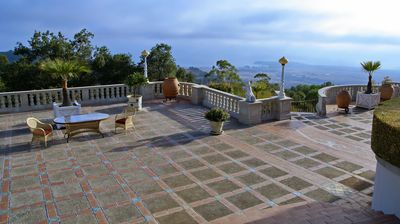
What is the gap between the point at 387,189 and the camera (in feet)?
16.9

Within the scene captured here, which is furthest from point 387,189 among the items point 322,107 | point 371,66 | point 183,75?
point 183,75

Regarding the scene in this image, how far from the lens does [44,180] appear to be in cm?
705

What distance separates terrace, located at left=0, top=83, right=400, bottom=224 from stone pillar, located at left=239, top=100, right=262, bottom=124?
0.08 m

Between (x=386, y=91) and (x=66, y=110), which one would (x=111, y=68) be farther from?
(x=386, y=91)

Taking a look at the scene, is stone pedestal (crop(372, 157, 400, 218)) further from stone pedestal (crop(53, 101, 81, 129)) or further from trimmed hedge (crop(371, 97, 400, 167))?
stone pedestal (crop(53, 101, 81, 129))

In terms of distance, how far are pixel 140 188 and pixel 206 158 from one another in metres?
2.18

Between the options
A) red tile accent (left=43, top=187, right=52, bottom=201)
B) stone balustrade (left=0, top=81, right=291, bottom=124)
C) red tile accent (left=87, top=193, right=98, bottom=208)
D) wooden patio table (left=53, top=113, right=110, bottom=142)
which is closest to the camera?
red tile accent (left=87, top=193, right=98, bottom=208)

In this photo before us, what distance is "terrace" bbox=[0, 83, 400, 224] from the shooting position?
18.8ft

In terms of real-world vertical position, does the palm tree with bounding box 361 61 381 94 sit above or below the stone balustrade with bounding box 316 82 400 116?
above

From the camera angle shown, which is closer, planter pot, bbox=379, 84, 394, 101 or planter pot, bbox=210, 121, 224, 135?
planter pot, bbox=210, 121, 224, 135

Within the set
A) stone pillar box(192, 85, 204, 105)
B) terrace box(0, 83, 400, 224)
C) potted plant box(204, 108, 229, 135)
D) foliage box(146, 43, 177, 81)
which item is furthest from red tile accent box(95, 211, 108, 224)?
foliage box(146, 43, 177, 81)

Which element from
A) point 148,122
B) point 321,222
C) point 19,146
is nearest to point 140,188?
point 321,222

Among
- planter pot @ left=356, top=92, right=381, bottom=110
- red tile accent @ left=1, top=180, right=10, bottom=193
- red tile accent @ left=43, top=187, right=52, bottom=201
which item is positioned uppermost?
planter pot @ left=356, top=92, right=381, bottom=110

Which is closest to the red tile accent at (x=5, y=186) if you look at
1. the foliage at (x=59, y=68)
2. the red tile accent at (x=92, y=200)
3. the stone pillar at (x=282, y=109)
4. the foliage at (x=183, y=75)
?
the red tile accent at (x=92, y=200)
